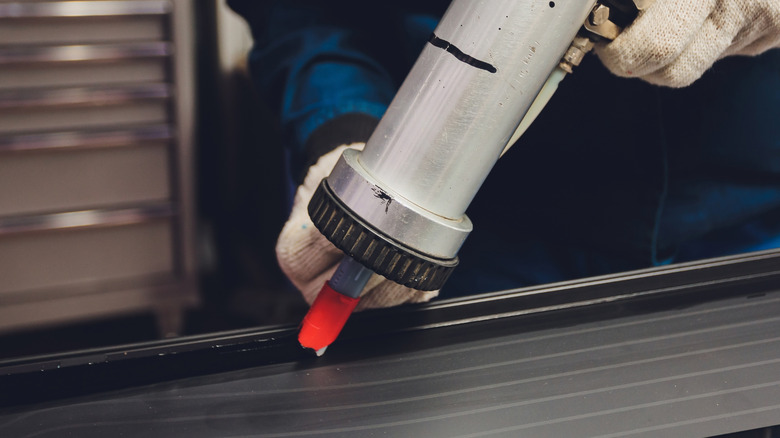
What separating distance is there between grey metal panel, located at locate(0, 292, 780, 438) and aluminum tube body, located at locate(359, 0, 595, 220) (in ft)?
0.35

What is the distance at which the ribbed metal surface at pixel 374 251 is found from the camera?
314mm

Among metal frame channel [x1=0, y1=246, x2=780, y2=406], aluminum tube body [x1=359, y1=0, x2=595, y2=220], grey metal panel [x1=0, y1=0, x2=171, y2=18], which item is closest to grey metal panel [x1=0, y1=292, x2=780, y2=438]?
metal frame channel [x1=0, y1=246, x2=780, y2=406]

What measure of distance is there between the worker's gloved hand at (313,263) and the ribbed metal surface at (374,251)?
72mm

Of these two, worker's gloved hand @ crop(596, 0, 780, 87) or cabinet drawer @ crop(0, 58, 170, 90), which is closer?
worker's gloved hand @ crop(596, 0, 780, 87)

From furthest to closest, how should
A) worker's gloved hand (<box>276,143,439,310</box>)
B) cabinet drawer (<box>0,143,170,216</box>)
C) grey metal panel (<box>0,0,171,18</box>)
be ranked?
1. cabinet drawer (<box>0,143,170,216</box>)
2. grey metal panel (<box>0,0,171,18</box>)
3. worker's gloved hand (<box>276,143,439,310</box>)

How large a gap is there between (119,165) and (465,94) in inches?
35.5

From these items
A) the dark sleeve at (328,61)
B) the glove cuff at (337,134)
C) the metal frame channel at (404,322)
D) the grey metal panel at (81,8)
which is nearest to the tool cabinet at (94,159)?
the grey metal panel at (81,8)

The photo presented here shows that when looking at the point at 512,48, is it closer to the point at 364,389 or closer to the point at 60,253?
the point at 364,389

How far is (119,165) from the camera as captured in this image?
1068 mm

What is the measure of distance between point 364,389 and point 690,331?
0.21m

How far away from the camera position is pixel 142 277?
1.17 meters

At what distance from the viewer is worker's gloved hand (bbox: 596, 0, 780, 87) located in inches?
13.3

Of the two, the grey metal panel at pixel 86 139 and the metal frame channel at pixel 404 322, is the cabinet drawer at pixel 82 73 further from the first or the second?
the metal frame channel at pixel 404 322

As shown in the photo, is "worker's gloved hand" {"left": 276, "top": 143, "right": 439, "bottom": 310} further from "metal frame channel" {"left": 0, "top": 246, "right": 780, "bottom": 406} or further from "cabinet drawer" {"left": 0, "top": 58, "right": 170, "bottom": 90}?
"cabinet drawer" {"left": 0, "top": 58, "right": 170, "bottom": 90}
